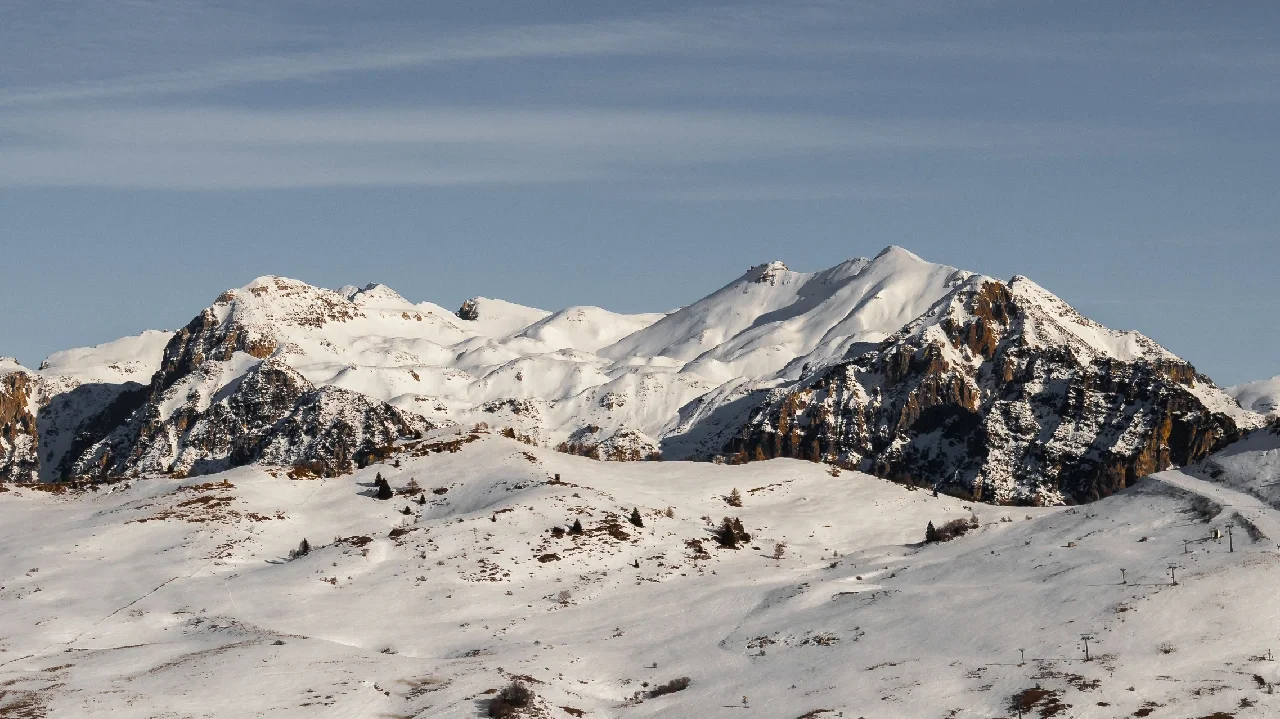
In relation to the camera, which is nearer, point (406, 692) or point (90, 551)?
point (406, 692)

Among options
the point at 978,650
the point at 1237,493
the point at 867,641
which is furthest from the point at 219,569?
the point at 1237,493

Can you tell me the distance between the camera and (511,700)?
5331cm

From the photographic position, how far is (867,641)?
6047 cm

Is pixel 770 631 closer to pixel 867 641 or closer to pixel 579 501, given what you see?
pixel 867 641

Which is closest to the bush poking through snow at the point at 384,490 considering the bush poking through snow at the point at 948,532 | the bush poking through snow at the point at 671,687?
the bush poking through snow at the point at 948,532

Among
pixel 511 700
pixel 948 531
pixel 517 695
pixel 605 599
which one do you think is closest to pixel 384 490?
pixel 605 599

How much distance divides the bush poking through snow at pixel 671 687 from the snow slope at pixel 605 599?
495 millimetres

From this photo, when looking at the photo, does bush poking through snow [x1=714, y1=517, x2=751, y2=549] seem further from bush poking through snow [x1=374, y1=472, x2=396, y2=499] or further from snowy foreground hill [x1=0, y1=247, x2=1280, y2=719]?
bush poking through snow [x1=374, y1=472, x2=396, y2=499]

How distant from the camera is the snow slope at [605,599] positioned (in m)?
53.2

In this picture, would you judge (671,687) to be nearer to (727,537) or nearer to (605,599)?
(605,599)

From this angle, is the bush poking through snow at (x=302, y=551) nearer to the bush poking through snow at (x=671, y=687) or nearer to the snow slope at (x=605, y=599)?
the snow slope at (x=605, y=599)

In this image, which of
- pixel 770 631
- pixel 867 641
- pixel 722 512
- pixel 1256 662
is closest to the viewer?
pixel 1256 662

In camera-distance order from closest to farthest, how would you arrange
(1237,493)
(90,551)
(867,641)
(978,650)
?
(978,650), (867,641), (1237,493), (90,551)

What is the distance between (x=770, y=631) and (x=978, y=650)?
36.5ft
